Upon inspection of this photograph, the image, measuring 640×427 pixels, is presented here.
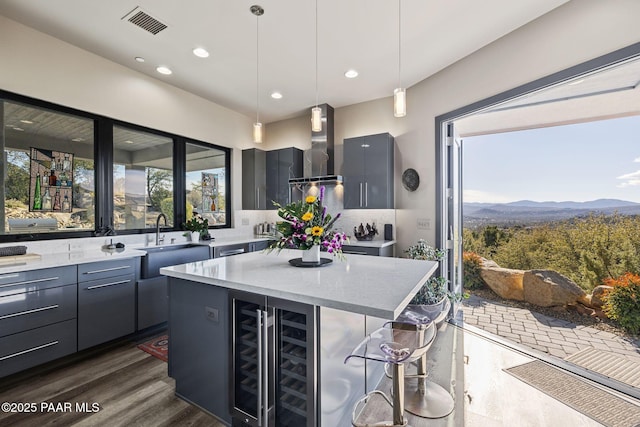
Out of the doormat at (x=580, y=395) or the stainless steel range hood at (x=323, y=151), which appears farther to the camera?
the stainless steel range hood at (x=323, y=151)

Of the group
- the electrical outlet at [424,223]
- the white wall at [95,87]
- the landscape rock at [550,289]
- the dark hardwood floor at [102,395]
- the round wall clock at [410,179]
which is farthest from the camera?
the round wall clock at [410,179]

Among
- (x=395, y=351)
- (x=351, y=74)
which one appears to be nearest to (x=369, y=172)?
(x=351, y=74)

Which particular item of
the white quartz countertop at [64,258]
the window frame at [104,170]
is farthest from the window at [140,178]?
the white quartz countertop at [64,258]

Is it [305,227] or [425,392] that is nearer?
[305,227]

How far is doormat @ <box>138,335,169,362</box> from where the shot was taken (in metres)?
2.66

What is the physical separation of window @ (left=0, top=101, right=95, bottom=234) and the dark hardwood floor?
4.54ft

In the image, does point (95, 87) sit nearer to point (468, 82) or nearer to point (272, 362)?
point (272, 362)

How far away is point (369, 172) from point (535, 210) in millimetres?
1979

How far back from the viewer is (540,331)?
2.90 meters

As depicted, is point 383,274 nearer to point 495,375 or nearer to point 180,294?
point 180,294

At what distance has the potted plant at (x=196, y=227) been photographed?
A: 399 centimetres

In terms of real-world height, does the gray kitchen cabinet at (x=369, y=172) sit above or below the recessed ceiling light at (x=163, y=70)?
below

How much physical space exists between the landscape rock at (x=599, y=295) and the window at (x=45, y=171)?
5163mm

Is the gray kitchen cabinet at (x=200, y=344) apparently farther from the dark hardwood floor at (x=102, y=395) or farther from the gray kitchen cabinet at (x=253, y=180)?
the gray kitchen cabinet at (x=253, y=180)
